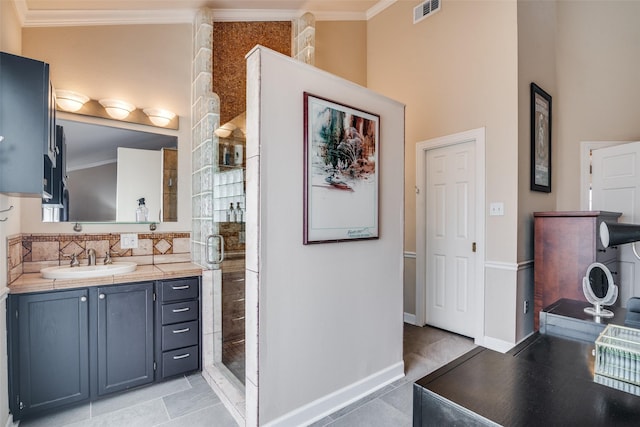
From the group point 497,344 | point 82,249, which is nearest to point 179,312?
point 82,249

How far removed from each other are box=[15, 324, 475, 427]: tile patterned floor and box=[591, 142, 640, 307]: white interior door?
251 centimetres

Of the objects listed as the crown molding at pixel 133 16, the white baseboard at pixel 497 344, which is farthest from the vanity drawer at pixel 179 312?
the white baseboard at pixel 497 344

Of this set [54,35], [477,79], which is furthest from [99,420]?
[477,79]

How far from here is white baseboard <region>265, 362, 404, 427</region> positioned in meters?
1.95

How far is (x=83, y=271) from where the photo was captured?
231 centimetres

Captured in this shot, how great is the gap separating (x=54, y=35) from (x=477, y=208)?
410cm

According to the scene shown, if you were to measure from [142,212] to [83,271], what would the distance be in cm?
77

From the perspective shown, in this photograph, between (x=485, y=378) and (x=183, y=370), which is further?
(x=183, y=370)

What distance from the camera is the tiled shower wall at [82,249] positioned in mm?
2373

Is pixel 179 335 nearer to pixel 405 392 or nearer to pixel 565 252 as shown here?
pixel 405 392

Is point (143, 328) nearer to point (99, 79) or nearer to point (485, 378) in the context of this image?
point (99, 79)

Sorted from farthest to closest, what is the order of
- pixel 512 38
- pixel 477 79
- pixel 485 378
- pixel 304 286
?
pixel 477 79 < pixel 512 38 < pixel 304 286 < pixel 485 378

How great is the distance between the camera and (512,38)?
2.97m

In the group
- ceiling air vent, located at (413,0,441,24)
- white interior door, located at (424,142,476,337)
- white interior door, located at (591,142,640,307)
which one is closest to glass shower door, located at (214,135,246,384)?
white interior door, located at (424,142,476,337)
